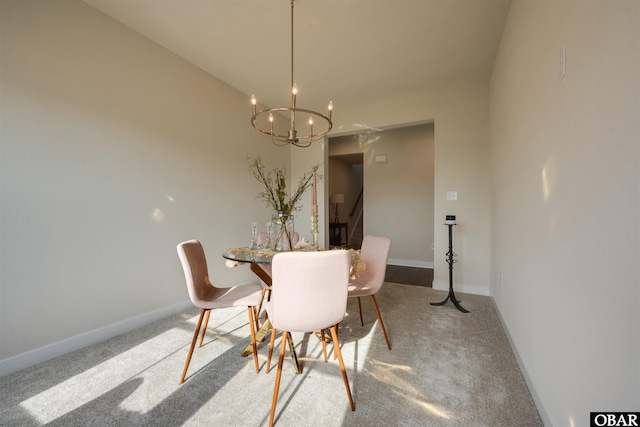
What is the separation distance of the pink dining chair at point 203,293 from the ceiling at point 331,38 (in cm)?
197

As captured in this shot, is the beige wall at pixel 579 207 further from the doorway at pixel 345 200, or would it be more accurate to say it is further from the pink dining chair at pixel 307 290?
the doorway at pixel 345 200

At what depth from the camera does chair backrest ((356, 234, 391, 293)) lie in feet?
7.13

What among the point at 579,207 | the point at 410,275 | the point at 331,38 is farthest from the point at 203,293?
the point at 410,275

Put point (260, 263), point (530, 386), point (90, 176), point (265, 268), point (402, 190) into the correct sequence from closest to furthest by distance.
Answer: point (530, 386) < point (260, 263) < point (90, 176) < point (265, 268) < point (402, 190)

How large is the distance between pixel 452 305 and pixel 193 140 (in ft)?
11.6

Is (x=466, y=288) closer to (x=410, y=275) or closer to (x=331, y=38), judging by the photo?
(x=410, y=275)

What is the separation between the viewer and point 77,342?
2037 millimetres

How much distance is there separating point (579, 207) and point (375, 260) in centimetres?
148

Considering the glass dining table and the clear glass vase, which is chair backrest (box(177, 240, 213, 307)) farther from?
the clear glass vase

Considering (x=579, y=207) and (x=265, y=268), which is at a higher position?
(x=579, y=207)

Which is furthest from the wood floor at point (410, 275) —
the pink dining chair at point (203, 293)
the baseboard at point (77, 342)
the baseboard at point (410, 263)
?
the baseboard at point (77, 342)

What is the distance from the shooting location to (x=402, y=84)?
11.1 feet

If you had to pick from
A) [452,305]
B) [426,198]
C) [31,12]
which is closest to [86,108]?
[31,12]

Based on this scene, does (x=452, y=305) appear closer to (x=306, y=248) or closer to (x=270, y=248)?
(x=306, y=248)
